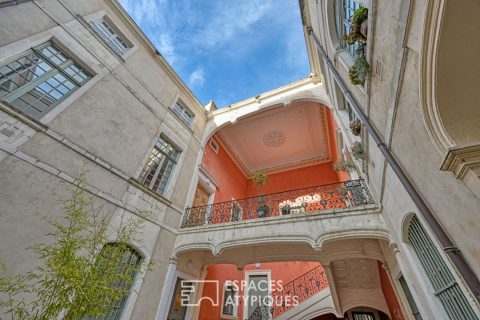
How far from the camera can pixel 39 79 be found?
15.8 ft

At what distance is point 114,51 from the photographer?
659 centimetres

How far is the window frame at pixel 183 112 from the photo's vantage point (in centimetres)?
876

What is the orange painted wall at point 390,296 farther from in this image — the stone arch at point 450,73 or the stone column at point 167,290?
the stone column at point 167,290

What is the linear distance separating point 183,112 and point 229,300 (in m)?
8.30

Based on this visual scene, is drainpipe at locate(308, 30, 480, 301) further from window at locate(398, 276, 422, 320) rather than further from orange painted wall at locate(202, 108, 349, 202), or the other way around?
orange painted wall at locate(202, 108, 349, 202)

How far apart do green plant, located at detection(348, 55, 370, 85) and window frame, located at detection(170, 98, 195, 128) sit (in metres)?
6.65

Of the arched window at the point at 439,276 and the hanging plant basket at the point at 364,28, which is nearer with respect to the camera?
the arched window at the point at 439,276

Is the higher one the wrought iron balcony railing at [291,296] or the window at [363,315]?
the wrought iron balcony railing at [291,296]

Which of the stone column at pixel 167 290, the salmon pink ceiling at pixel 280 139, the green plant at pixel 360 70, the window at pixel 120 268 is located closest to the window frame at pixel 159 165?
the window at pixel 120 268

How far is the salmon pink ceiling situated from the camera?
10348mm

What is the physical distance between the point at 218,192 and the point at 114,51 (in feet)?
22.1

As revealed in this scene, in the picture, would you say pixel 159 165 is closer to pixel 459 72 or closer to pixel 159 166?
pixel 159 166

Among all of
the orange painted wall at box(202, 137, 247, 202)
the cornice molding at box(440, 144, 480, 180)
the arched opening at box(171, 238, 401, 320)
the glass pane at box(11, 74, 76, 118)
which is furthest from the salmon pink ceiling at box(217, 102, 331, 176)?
the cornice molding at box(440, 144, 480, 180)

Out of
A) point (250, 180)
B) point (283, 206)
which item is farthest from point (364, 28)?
point (250, 180)
